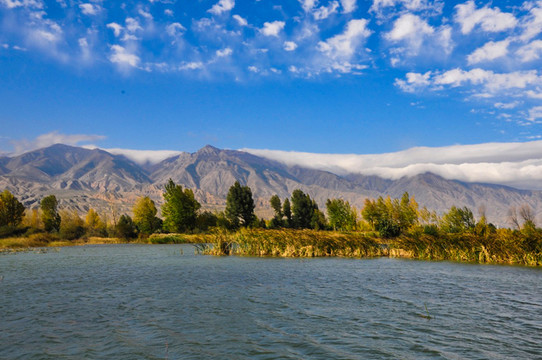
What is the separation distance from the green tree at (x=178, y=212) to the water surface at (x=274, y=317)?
8548cm

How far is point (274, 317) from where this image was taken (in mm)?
16453

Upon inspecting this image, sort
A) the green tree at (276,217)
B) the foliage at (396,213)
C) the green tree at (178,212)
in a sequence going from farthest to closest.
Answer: the green tree at (276,217) → the foliage at (396,213) → the green tree at (178,212)

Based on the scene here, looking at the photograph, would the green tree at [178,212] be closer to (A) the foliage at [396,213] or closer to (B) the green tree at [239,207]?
(B) the green tree at [239,207]

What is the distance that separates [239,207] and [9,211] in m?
72.6

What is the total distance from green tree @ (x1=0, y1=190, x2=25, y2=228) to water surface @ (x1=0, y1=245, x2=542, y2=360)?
100965 millimetres

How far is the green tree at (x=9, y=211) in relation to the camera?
361 ft

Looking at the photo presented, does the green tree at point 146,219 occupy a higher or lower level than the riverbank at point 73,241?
higher

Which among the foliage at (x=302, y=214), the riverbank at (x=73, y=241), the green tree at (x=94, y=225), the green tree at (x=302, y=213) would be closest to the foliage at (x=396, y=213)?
the foliage at (x=302, y=214)

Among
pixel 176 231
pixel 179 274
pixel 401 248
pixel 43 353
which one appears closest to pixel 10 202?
pixel 176 231

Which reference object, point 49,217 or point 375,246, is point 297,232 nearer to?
point 375,246

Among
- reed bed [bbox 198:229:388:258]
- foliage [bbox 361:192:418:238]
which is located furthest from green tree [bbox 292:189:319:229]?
reed bed [bbox 198:229:388:258]

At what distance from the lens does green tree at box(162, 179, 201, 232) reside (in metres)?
114

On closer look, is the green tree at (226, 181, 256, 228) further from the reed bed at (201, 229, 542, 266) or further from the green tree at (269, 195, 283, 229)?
the reed bed at (201, 229, 542, 266)

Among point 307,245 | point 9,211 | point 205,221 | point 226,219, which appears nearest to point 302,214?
point 226,219
